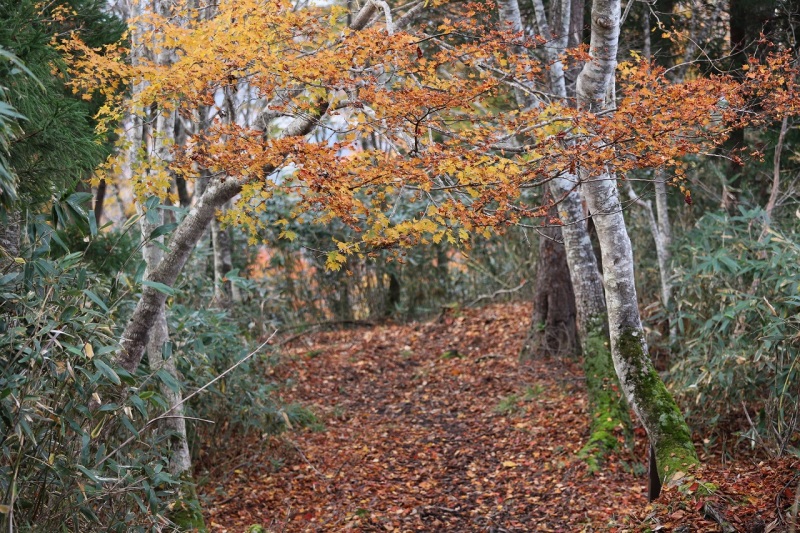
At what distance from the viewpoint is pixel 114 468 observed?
126 inches

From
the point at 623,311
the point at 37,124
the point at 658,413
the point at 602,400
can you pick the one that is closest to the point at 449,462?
the point at 602,400

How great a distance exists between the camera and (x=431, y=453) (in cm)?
623

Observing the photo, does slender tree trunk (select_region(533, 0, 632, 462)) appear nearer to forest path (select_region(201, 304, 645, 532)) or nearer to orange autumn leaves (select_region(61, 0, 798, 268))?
forest path (select_region(201, 304, 645, 532))

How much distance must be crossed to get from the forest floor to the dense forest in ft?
0.09

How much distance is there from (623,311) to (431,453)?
2.36 metres

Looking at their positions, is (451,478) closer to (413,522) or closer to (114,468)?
(413,522)

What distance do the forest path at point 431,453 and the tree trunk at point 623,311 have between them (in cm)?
48

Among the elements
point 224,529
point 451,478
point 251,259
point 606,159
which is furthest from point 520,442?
point 251,259

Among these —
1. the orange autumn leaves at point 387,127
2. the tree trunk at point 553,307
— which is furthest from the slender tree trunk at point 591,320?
the orange autumn leaves at point 387,127

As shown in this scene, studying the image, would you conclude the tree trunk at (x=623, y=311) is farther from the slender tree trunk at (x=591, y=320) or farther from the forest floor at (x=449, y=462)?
the slender tree trunk at (x=591, y=320)

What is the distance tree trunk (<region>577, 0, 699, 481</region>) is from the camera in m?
4.23

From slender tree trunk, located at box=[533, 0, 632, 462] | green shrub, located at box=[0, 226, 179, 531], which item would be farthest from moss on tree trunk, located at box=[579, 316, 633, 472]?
green shrub, located at box=[0, 226, 179, 531]

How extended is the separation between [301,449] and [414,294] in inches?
174

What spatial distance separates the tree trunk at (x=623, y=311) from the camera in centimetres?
423
